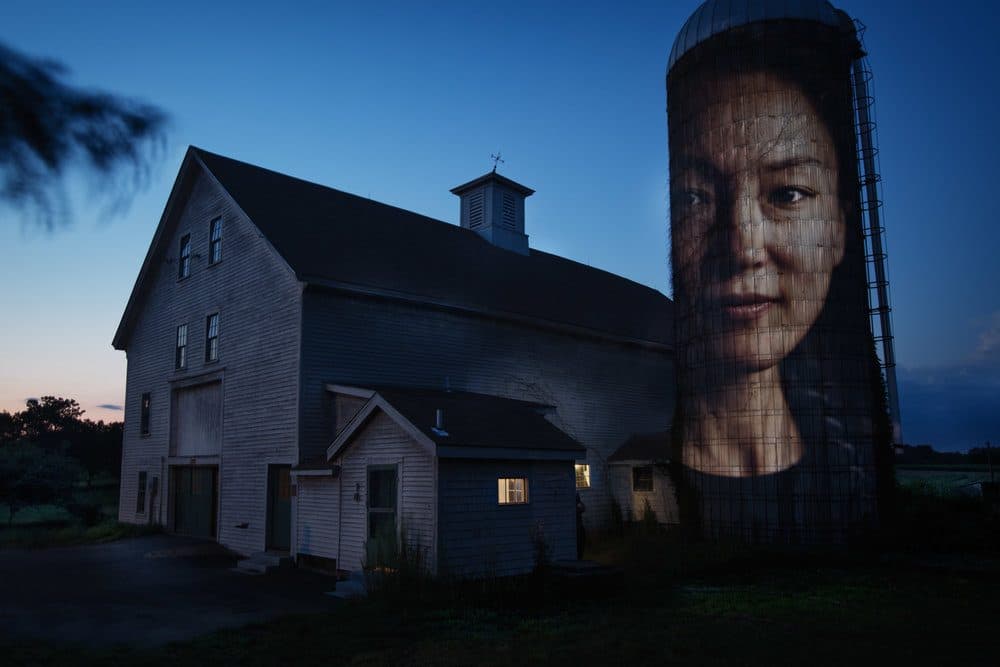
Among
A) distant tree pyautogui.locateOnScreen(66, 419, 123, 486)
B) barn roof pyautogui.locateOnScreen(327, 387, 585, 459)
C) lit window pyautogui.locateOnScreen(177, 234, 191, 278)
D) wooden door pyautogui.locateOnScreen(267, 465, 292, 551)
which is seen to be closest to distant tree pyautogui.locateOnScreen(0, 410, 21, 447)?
distant tree pyautogui.locateOnScreen(66, 419, 123, 486)

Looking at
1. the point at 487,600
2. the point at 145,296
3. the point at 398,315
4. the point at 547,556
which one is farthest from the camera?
the point at 145,296

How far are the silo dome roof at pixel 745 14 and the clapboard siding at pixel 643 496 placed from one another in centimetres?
1294

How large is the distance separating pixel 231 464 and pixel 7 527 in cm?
1425

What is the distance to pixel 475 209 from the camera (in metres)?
30.3

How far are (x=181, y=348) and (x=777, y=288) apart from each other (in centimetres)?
1787

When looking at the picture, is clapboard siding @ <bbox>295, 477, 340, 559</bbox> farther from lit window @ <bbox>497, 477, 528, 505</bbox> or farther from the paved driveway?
lit window @ <bbox>497, 477, 528, 505</bbox>

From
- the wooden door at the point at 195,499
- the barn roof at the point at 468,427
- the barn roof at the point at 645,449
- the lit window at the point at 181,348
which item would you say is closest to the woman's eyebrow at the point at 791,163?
the barn roof at the point at 468,427

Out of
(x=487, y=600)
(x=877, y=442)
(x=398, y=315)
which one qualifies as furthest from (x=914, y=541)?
(x=398, y=315)

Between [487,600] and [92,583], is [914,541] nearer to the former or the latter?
[487,600]

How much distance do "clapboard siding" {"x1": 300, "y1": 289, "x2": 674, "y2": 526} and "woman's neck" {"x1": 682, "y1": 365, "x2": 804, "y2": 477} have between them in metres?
5.69

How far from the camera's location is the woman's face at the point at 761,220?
19.2 meters

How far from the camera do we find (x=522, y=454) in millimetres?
16156

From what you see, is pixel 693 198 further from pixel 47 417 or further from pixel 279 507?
pixel 47 417

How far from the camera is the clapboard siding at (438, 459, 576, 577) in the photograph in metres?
14.9
